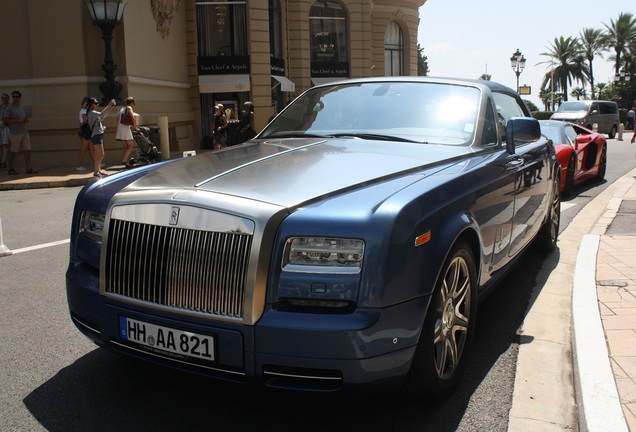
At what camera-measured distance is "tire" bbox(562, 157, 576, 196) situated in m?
11.0

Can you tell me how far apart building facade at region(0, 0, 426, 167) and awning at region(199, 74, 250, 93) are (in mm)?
40

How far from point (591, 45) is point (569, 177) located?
273 feet

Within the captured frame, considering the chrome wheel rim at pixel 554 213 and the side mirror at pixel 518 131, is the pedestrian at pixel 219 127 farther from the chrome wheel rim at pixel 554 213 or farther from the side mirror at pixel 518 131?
the side mirror at pixel 518 131

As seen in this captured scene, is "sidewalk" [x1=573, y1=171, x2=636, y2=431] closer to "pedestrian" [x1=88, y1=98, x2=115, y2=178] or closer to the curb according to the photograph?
the curb

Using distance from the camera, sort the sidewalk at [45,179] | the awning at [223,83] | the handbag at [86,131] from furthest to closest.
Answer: the awning at [223,83] < the handbag at [86,131] < the sidewalk at [45,179]

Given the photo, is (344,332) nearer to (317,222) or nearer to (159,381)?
(317,222)

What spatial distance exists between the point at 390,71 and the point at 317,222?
39.0 meters

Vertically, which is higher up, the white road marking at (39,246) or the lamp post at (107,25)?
the lamp post at (107,25)

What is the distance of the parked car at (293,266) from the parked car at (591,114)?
31.2m

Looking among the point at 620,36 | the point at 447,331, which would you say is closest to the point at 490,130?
the point at 447,331

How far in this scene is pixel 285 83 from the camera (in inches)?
1199

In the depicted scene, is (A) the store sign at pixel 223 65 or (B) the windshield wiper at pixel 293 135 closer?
(B) the windshield wiper at pixel 293 135

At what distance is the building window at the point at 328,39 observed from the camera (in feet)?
113

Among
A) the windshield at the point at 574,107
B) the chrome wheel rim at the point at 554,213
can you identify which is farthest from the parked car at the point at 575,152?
the windshield at the point at 574,107
